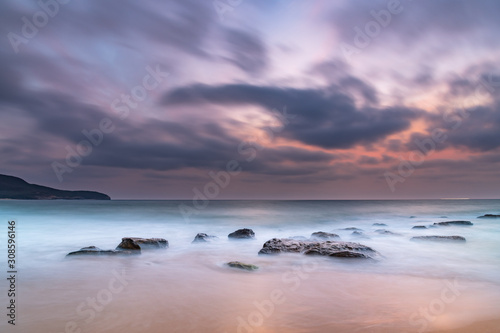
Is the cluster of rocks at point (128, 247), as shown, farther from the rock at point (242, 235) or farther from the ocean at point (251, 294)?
the rock at point (242, 235)

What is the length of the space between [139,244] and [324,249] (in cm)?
752

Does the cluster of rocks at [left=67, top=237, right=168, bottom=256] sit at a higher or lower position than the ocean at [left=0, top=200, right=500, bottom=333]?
higher

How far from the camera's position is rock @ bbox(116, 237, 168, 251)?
11.7 meters

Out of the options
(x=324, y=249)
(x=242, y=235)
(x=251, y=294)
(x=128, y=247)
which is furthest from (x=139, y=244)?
(x=251, y=294)

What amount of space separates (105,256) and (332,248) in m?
7.86

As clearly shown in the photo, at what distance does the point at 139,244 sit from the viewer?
12.8m

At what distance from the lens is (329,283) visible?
7.20 m

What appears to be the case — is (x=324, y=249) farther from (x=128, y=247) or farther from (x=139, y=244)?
(x=139, y=244)

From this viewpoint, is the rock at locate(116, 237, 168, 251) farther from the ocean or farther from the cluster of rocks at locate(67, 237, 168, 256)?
the ocean


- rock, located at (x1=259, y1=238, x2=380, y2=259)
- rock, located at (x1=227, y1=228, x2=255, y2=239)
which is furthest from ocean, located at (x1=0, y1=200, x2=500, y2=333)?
rock, located at (x1=227, y1=228, x2=255, y2=239)

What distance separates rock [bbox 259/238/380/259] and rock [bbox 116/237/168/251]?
4739 millimetres

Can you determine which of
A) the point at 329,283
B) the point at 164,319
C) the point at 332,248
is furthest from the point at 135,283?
the point at 332,248

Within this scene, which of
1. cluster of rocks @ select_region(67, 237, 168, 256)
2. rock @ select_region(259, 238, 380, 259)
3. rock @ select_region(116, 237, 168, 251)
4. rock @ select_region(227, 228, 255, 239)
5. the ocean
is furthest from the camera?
rock @ select_region(227, 228, 255, 239)

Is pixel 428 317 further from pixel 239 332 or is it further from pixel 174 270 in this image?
pixel 174 270
